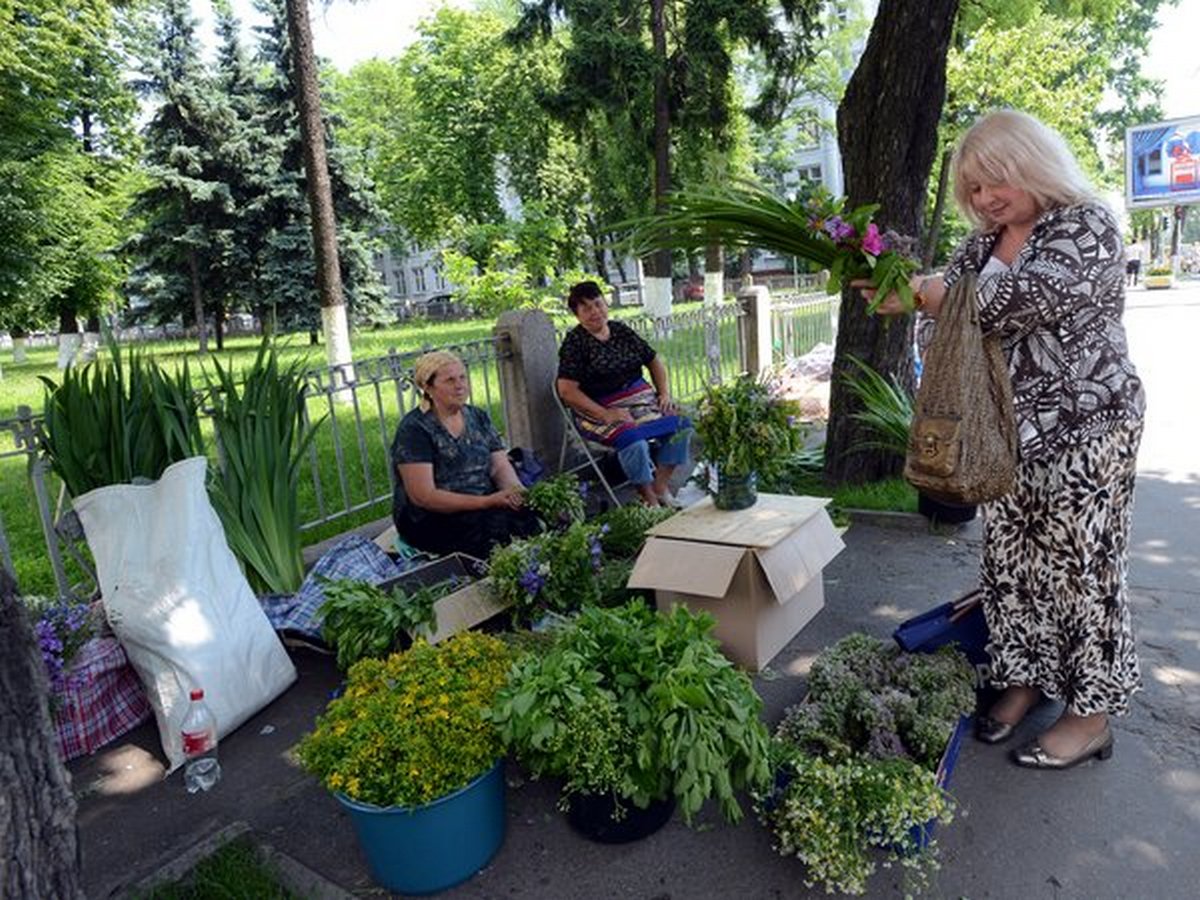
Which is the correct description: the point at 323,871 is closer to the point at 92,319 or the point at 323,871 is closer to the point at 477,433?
the point at 477,433

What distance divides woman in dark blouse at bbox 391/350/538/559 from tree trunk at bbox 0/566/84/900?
229 centimetres

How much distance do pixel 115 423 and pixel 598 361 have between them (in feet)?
9.20

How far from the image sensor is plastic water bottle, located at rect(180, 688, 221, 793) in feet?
9.36

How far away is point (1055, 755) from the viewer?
250 cm

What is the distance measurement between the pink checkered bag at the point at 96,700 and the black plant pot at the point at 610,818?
1965 millimetres

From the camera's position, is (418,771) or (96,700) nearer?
(418,771)

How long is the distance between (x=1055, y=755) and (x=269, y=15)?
91.8ft

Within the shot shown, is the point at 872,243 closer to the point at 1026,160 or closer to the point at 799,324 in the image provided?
the point at 1026,160

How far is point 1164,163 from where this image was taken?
2569cm

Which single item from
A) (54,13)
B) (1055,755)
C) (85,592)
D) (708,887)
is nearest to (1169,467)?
(1055,755)

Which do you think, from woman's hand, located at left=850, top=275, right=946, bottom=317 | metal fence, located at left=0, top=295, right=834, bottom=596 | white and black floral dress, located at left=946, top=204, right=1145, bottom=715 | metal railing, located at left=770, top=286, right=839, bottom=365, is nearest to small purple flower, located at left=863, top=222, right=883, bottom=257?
woman's hand, located at left=850, top=275, right=946, bottom=317

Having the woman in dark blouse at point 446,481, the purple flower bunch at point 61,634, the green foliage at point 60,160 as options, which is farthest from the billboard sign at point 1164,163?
the purple flower bunch at point 61,634

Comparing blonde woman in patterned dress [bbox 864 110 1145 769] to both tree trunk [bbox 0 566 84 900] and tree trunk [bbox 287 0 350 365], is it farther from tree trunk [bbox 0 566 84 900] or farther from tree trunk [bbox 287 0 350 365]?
tree trunk [bbox 287 0 350 365]

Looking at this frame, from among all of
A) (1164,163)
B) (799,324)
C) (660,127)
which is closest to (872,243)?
(799,324)
